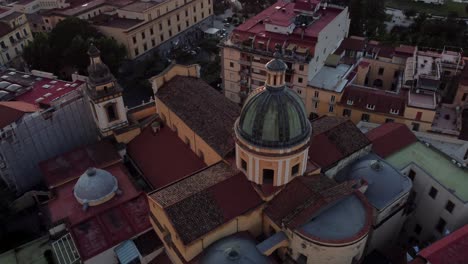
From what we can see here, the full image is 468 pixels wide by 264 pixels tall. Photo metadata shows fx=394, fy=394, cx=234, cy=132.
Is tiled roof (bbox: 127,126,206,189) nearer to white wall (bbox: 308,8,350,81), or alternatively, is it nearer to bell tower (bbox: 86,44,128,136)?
bell tower (bbox: 86,44,128,136)

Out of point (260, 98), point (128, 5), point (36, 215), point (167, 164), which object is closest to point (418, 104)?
point (260, 98)

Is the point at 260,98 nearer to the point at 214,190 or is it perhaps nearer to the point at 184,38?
the point at 214,190

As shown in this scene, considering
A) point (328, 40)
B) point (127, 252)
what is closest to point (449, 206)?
point (127, 252)

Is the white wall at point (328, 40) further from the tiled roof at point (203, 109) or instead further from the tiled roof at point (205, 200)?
the tiled roof at point (205, 200)

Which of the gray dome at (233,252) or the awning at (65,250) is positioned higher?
the gray dome at (233,252)

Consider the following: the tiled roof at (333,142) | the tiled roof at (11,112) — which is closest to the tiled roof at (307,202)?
the tiled roof at (333,142)
